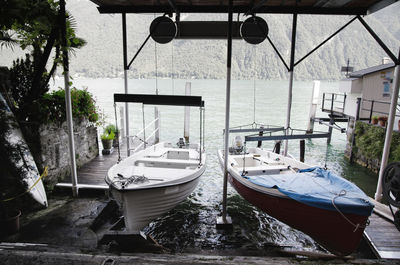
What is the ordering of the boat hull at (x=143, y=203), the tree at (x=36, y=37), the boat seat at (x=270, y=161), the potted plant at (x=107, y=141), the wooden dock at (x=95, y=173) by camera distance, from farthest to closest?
1. the potted plant at (x=107, y=141)
2. the boat seat at (x=270, y=161)
3. the wooden dock at (x=95, y=173)
4. the boat hull at (x=143, y=203)
5. the tree at (x=36, y=37)

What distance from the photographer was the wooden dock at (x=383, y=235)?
4.35 metres

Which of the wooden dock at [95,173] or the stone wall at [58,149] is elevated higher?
the stone wall at [58,149]

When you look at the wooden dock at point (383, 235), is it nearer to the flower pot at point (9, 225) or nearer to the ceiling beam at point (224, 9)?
the ceiling beam at point (224, 9)

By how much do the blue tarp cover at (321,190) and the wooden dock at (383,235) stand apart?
0.80 meters

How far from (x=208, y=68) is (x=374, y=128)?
6656cm

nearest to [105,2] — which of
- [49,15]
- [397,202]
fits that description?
[49,15]

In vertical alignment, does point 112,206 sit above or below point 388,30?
below

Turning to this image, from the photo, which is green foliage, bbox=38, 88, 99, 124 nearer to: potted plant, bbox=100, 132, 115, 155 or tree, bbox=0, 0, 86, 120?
tree, bbox=0, 0, 86, 120

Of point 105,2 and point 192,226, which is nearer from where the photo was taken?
point 192,226

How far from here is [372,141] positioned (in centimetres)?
1042

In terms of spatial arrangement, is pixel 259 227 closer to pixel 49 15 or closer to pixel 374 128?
pixel 49 15

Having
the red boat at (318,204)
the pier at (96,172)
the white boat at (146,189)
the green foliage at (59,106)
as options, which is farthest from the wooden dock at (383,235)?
the green foliage at (59,106)

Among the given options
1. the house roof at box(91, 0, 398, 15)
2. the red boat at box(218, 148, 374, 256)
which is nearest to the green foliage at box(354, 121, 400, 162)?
the house roof at box(91, 0, 398, 15)

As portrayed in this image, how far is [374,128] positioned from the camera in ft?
34.6
